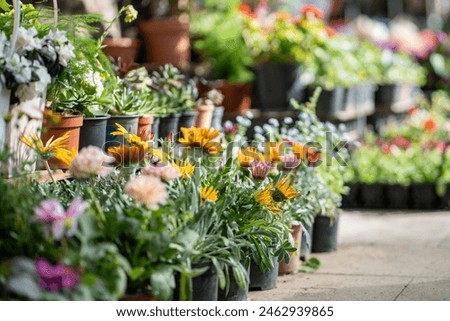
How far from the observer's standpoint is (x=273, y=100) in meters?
6.64

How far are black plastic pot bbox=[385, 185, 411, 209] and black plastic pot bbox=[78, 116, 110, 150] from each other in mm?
3322

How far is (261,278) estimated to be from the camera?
376 centimetres

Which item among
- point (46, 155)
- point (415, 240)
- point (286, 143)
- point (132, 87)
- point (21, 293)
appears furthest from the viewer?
point (415, 240)

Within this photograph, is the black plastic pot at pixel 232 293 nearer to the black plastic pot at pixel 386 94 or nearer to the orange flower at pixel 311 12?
the orange flower at pixel 311 12

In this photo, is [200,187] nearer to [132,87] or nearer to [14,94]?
[14,94]

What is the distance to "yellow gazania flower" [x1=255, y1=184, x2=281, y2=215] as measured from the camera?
10.9 feet

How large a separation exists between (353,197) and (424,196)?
0.51m

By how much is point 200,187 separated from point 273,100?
141 inches

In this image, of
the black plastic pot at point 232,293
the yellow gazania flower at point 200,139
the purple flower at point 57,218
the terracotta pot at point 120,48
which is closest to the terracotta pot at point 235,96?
the terracotta pot at point 120,48

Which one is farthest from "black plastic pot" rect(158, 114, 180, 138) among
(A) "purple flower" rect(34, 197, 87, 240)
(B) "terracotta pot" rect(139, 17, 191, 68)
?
(A) "purple flower" rect(34, 197, 87, 240)

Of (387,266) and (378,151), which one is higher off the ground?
(378,151)

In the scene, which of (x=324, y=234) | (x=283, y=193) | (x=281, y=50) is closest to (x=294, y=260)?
(x=324, y=234)

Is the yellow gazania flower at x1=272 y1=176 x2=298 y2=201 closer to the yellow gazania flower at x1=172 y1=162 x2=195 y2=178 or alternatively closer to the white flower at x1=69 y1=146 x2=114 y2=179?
the yellow gazania flower at x1=172 y1=162 x2=195 y2=178

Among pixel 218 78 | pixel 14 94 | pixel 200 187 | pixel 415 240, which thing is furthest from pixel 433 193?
pixel 14 94
